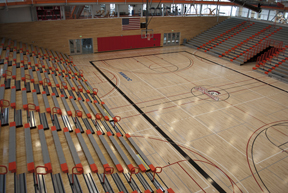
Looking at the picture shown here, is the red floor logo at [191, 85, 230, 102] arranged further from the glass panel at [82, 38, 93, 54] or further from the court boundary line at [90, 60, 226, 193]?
the glass panel at [82, 38, 93, 54]

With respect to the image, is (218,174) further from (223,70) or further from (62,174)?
(223,70)

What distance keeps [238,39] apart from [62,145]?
67.1 ft

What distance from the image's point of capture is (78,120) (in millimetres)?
8422

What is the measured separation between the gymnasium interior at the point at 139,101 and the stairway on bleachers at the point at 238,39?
0.14 meters

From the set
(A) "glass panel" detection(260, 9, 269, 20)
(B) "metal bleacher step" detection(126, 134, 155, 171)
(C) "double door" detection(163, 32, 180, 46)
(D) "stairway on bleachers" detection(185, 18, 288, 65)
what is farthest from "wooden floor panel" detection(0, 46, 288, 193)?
(A) "glass panel" detection(260, 9, 269, 20)

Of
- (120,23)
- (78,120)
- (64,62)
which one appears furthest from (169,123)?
(120,23)

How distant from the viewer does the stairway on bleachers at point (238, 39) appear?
19.5 m

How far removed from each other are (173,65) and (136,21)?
6.65 m

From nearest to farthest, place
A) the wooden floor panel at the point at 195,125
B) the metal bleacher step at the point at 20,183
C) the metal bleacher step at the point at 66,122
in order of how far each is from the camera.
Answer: the metal bleacher step at the point at 20,183
the wooden floor panel at the point at 195,125
the metal bleacher step at the point at 66,122

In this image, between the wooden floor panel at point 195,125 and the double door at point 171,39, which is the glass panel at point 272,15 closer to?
the double door at point 171,39

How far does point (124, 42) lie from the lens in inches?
850

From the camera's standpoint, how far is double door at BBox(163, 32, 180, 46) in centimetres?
2380

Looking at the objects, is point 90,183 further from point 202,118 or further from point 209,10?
point 209,10

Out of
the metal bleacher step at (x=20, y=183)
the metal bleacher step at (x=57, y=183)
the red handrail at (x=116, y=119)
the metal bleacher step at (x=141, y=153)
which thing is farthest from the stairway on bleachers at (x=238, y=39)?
the metal bleacher step at (x=20, y=183)
